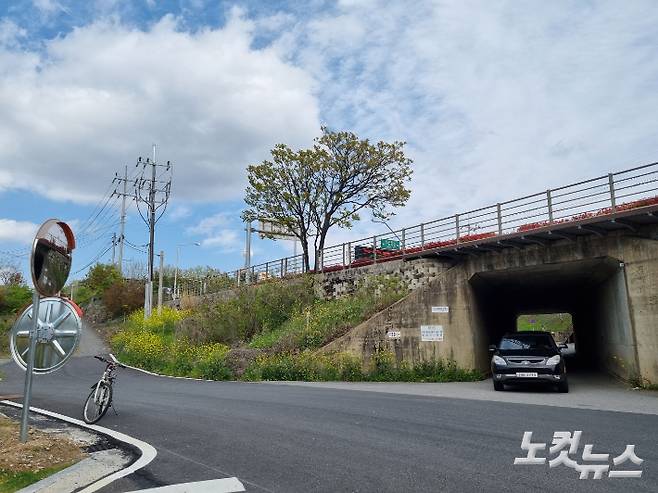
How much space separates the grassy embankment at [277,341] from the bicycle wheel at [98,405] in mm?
10051

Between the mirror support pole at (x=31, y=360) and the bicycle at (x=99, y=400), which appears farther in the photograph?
the bicycle at (x=99, y=400)

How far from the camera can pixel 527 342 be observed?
613 inches

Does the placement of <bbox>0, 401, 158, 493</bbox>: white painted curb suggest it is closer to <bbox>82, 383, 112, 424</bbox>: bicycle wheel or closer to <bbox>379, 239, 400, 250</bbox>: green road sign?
<bbox>82, 383, 112, 424</bbox>: bicycle wheel

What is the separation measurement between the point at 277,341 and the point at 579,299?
17468 mm

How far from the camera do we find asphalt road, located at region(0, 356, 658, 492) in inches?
202

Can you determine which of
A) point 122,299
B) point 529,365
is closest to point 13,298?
point 122,299

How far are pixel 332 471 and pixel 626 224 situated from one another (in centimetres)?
1372

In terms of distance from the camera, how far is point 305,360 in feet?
61.2

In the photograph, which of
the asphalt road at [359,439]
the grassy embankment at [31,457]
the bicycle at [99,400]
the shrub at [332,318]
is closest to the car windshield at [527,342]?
the asphalt road at [359,439]

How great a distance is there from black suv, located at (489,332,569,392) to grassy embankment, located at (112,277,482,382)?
12.8 ft

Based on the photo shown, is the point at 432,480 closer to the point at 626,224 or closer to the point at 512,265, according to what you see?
the point at 626,224

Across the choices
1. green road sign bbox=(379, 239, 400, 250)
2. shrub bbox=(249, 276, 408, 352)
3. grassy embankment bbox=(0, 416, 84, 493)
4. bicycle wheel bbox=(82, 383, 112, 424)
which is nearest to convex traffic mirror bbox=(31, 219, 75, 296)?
grassy embankment bbox=(0, 416, 84, 493)

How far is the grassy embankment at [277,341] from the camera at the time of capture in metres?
18.6

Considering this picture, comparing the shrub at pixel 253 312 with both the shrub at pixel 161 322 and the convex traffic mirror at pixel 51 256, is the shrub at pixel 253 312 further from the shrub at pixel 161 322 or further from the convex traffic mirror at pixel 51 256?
the convex traffic mirror at pixel 51 256
